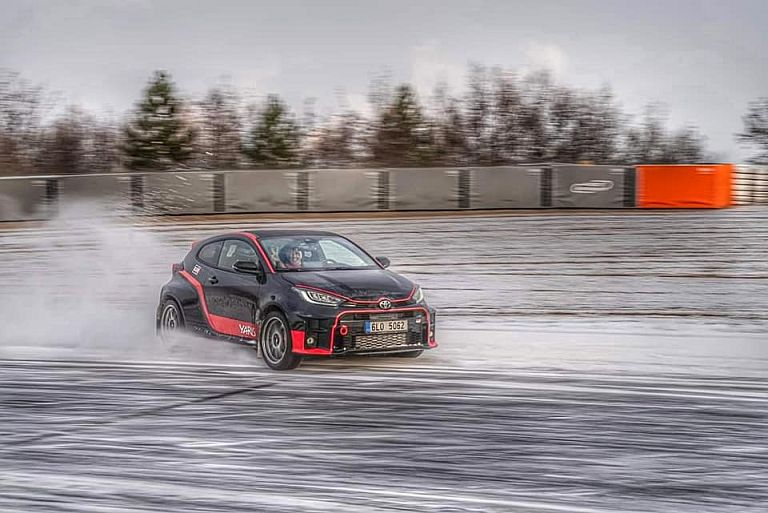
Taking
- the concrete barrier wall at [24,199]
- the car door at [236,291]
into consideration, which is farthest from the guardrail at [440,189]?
the car door at [236,291]

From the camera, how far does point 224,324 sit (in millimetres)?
11547

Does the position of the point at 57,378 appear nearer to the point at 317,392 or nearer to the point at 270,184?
the point at 317,392

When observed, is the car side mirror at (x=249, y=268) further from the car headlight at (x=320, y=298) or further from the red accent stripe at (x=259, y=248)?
the car headlight at (x=320, y=298)

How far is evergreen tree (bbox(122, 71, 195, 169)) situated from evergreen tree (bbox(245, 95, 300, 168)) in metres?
3.14

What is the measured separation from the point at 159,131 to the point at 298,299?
4533 cm

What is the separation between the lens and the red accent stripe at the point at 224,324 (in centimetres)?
1114

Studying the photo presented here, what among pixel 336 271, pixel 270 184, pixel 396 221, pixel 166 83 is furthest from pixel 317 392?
pixel 166 83

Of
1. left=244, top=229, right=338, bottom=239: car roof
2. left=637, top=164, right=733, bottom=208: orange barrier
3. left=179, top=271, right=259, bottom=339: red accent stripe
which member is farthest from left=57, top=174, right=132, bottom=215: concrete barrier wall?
left=244, top=229, right=338, bottom=239: car roof

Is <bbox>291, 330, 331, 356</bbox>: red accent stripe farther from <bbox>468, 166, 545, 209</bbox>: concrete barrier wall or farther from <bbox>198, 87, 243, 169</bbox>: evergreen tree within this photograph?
<bbox>198, 87, 243, 169</bbox>: evergreen tree

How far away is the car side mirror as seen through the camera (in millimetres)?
11188

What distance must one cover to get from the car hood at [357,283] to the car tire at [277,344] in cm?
42

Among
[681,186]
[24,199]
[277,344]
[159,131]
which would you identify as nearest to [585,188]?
[681,186]

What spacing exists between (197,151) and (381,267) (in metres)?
40.1

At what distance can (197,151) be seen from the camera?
166 feet
